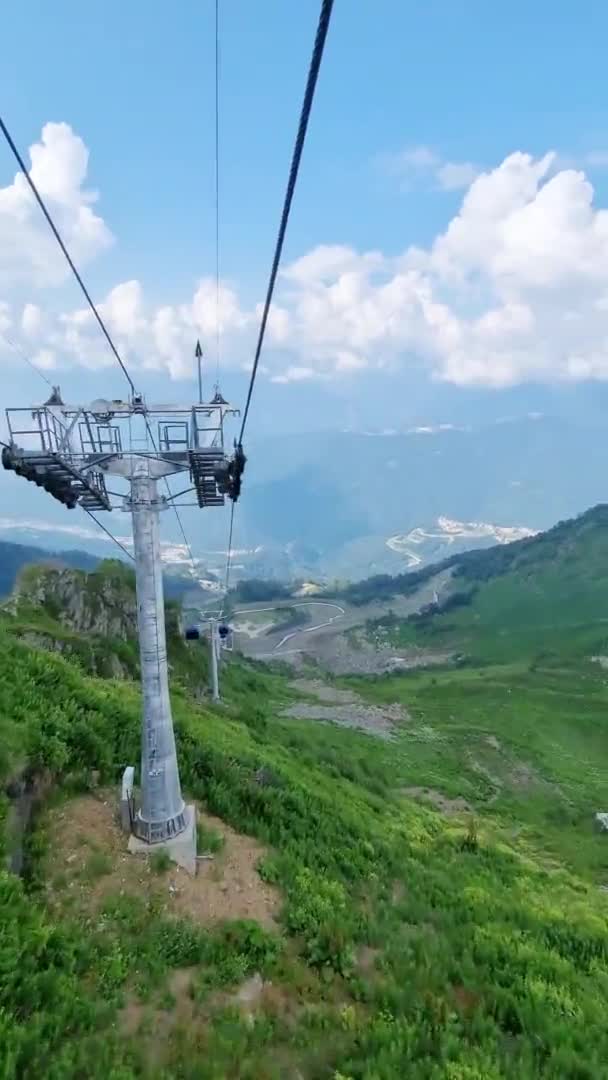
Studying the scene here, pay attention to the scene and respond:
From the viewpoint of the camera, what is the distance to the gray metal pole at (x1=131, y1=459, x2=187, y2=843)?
11.0 m

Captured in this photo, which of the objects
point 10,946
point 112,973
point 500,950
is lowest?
point 500,950

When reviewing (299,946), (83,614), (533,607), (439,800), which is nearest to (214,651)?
(83,614)

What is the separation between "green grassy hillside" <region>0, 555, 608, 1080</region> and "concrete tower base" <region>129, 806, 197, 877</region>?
90cm

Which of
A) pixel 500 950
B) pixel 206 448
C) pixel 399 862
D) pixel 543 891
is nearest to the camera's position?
pixel 206 448

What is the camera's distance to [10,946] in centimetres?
767

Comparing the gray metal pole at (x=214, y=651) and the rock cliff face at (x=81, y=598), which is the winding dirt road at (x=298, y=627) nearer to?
the rock cliff face at (x=81, y=598)

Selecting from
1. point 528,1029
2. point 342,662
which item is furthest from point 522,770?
point 342,662

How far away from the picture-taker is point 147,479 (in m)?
10.7

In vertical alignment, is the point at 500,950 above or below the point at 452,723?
above

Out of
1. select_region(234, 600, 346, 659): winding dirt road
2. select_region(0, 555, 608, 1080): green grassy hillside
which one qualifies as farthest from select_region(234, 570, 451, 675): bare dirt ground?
select_region(0, 555, 608, 1080): green grassy hillside

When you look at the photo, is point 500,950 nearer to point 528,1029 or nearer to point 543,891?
point 528,1029

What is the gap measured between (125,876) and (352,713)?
4922 centimetres

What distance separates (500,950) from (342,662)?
110 m

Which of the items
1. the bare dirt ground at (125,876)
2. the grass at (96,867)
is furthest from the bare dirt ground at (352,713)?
the grass at (96,867)
